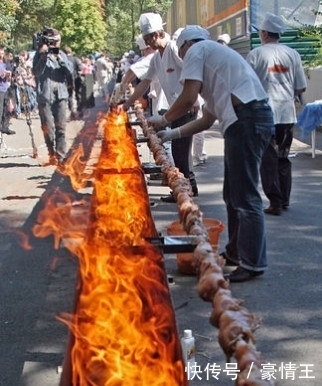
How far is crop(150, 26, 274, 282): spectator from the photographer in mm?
5594

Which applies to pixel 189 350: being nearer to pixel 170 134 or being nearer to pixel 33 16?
pixel 170 134

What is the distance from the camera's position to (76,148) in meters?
15.2

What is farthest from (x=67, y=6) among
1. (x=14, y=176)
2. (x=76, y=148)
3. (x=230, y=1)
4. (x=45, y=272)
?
(x=45, y=272)

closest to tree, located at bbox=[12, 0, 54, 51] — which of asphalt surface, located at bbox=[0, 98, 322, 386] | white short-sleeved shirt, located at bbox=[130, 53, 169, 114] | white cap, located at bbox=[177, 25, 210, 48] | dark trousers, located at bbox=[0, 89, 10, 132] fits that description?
dark trousers, located at bbox=[0, 89, 10, 132]

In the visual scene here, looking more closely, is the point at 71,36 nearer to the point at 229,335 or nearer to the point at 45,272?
the point at 45,272

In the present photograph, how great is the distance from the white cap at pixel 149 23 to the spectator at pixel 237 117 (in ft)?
5.95

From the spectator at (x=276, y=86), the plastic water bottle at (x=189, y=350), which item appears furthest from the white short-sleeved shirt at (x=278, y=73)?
the plastic water bottle at (x=189, y=350)

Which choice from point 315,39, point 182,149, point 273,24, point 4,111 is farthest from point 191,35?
point 4,111

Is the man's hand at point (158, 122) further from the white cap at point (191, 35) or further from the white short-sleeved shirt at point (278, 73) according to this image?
the white short-sleeved shirt at point (278, 73)

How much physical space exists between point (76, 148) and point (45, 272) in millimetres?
8701

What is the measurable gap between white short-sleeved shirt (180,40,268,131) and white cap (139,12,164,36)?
2212mm

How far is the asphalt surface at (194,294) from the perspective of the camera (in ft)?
15.1

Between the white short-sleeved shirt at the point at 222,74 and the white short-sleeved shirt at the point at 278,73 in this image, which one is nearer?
the white short-sleeved shirt at the point at 222,74

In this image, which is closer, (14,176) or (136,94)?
(136,94)
